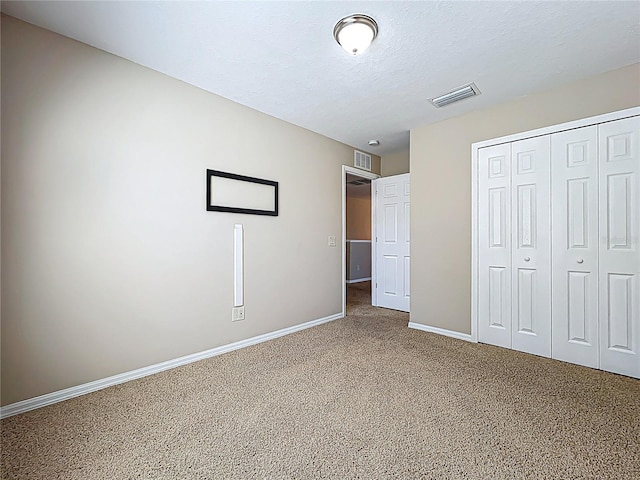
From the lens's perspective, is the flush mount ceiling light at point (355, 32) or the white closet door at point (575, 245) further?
the white closet door at point (575, 245)

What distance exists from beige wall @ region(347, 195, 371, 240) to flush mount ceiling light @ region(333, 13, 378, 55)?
6.48 meters

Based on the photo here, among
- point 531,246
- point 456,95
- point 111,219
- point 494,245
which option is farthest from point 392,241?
point 111,219

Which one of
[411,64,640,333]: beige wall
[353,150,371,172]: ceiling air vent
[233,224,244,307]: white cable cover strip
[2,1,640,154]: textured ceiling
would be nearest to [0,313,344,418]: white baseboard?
[233,224,244,307]: white cable cover strip

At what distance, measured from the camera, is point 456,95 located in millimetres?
2871

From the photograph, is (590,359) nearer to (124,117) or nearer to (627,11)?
(627,11)

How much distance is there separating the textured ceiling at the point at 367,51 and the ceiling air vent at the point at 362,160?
1.48 m

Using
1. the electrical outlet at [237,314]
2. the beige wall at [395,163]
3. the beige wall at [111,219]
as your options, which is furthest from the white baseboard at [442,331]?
the beige wall at [395,163]

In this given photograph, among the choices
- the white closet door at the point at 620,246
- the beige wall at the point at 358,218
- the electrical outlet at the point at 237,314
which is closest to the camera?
the white closet door at the point at 620,246

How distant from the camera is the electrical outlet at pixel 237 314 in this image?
300 cm

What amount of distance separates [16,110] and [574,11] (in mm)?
3438

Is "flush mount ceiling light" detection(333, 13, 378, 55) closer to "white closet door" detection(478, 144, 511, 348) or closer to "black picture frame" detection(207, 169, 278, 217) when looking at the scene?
"black picture frame" detection(207, 169, 278, 217)

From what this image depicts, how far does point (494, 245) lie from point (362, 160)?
2268mm

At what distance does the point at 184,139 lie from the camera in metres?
2.65

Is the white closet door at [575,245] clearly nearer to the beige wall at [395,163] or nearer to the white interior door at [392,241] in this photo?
the white interior door at [392,241]
